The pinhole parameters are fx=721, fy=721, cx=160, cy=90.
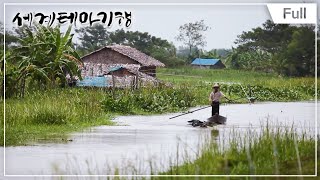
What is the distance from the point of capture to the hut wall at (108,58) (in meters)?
7.12

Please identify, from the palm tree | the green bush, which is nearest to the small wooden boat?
the palm tree

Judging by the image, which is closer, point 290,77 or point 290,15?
point 290,15

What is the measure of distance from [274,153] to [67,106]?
3.02 metres

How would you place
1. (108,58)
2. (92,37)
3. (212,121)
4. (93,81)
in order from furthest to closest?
1. (93,81)
2. (108,58)
3. (212,121)
4. (92,37)

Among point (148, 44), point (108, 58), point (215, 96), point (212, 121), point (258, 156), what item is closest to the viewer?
point (258, 156)

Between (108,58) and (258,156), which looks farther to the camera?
(108,58)

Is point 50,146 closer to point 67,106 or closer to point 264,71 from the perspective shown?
point 67,106

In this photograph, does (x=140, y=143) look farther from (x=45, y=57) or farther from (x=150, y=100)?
(x=45, y=57)

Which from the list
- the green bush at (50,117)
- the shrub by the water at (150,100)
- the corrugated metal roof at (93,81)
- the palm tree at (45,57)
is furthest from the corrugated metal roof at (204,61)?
the green bush at (50,117)

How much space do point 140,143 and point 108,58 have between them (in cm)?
92

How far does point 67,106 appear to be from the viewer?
8.04 m

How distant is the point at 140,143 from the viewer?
6.95m

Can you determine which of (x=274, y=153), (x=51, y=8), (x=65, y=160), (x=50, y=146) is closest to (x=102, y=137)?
(x=50, y=146)

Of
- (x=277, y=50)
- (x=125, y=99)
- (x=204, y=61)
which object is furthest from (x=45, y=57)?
(x=277, y=50)
